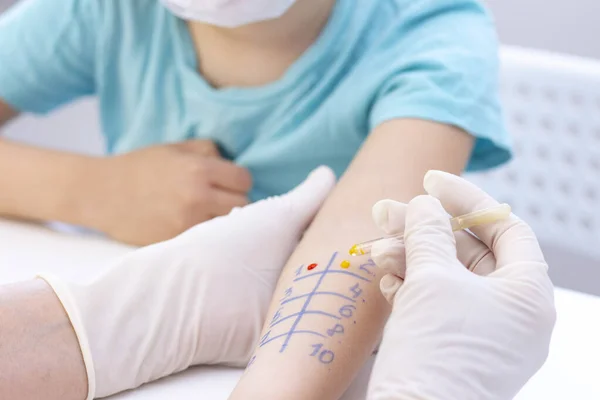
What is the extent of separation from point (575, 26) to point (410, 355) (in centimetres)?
125

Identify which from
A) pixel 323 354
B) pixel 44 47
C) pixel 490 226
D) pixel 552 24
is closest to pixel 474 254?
pixel 490 226

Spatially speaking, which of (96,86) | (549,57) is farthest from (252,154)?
(549,57)

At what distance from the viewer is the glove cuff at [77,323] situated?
59 cm

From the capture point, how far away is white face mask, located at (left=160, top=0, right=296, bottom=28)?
0.76 meters

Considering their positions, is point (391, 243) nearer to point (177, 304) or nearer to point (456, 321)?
point (456, 321)

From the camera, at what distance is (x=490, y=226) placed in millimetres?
529

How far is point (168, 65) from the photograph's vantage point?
37.9 inches

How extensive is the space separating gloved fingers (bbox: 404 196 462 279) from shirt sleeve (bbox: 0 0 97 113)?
62 cm

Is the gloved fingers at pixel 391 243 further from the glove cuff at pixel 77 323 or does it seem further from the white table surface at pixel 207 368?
the glove cuff at pixel 77 323

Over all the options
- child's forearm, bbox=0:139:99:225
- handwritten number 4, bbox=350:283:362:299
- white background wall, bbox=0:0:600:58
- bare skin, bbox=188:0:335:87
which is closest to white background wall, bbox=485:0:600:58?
white background wall, bbox=0:0:600:58

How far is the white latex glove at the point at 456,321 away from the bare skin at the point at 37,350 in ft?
0.85

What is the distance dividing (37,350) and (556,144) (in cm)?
90

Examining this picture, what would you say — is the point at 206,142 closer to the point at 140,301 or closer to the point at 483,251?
the point at 140,301

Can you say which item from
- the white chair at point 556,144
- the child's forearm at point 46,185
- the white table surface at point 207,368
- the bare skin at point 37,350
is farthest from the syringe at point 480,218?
the white chair at point 556,144
